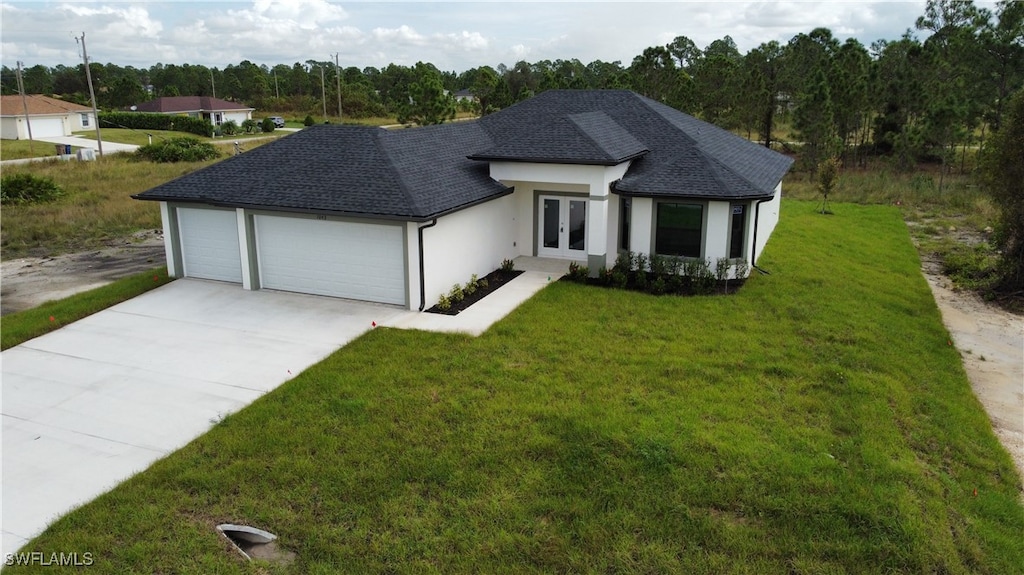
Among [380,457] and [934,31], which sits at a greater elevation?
[934,31]

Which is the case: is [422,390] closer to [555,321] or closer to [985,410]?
[555,321]

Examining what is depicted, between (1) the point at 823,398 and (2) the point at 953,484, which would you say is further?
(1) the point at 823,398

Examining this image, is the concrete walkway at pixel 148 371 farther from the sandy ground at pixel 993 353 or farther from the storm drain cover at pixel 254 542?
the sandy ground at pixel 993 353

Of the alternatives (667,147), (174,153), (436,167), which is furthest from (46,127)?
(667,147)

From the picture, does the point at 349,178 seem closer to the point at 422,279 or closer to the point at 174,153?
the point at 422,279

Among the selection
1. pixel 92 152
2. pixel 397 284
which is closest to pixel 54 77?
pixel 92 152

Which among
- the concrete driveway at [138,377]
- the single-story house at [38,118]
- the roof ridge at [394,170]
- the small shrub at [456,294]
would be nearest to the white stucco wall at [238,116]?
the single-story house at [38,118]
